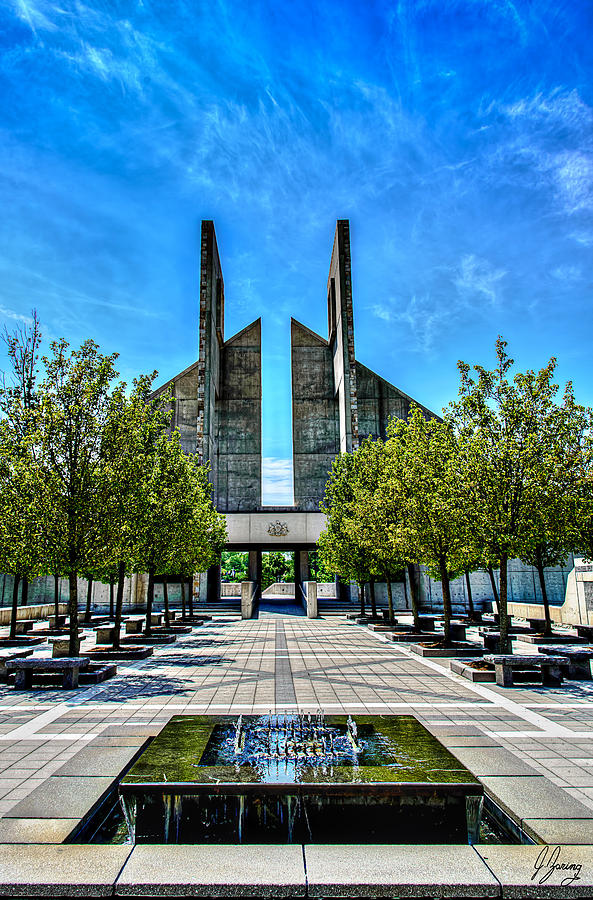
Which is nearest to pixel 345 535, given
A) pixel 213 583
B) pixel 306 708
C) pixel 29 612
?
pixel 29 612

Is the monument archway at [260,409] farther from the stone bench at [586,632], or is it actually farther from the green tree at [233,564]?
the green tree at [233,564]

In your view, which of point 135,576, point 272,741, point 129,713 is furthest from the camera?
point 135,576

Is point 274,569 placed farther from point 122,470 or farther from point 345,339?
point 122,470

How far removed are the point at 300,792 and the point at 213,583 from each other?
3567cm

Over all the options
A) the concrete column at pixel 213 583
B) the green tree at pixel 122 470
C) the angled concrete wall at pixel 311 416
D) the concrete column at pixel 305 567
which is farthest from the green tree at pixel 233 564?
the green tree at pixel 122 470

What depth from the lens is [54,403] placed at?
12.2 meters

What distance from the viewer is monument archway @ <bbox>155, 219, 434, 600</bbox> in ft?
124

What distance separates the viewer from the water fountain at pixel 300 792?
4.66 meters

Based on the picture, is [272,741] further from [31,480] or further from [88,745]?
[31,480]

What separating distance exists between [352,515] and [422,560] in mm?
8659

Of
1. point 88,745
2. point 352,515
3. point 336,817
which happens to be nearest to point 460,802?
point 336,817

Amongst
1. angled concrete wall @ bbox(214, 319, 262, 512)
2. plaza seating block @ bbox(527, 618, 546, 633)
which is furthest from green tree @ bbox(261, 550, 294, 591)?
plaza seating block @ bbox(527, 618, 546, 633)
